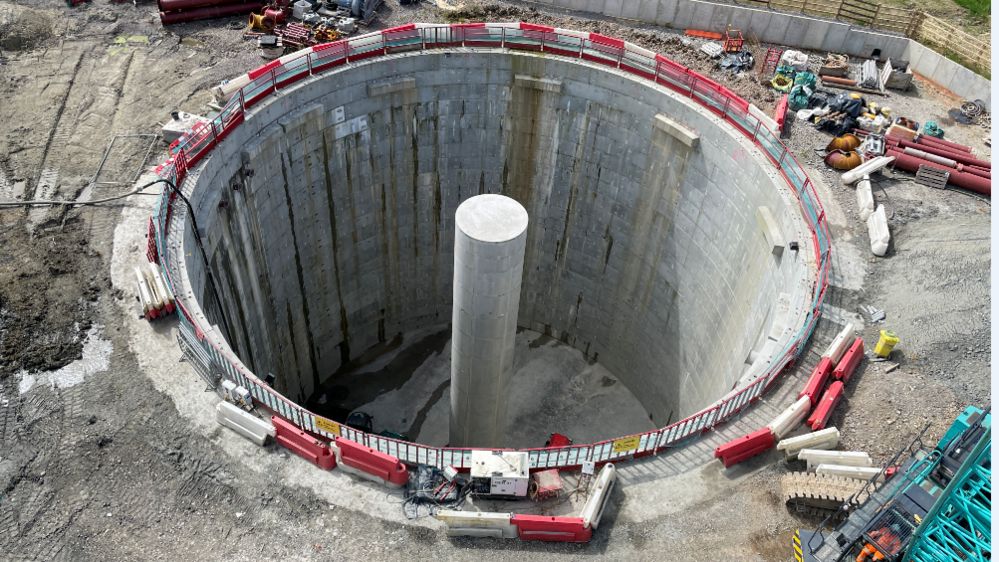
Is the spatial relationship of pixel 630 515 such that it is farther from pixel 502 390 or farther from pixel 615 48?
pixel 615 48

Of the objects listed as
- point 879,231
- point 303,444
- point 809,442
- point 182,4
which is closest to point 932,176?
point 879,231

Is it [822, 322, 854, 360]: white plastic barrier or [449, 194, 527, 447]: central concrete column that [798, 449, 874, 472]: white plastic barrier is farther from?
[449, 194, 527, 447]: central concrete column

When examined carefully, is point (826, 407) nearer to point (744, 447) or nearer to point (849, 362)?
point (849, 362)

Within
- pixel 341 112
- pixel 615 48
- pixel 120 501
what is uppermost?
pixel 615 48

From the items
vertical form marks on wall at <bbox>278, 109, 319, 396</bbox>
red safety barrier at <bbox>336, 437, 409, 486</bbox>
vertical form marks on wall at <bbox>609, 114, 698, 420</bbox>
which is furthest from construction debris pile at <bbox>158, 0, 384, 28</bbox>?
red safety barrier at <bbox>336, 437, 409, 486</bbox>

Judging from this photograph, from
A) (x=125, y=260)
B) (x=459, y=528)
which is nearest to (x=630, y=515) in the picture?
(x=459, y=528)

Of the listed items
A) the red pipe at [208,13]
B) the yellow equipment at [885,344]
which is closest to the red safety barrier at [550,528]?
the yellow equipment at [885,344]
